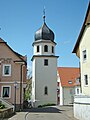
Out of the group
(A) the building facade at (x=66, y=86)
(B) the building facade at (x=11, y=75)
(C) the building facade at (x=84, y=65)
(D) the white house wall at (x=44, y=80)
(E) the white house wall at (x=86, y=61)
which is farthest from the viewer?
(A) the building facade at (x=66, y=86)

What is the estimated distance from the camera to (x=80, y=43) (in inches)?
1100

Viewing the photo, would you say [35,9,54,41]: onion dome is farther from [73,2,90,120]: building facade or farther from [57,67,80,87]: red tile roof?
[73,2,90,120]: building facade

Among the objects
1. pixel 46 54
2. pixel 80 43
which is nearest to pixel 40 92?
pixel 46 54

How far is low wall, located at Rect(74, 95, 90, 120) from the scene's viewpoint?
805 inches

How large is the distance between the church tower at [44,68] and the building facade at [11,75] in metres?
18.1

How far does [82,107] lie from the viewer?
22266mm

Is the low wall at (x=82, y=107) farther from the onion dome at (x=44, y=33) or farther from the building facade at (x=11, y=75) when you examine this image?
the onion dome at (x=44, y=33)

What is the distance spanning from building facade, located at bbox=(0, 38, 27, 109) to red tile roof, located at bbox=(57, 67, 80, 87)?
31290 millimetres

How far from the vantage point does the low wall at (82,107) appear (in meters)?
20.4

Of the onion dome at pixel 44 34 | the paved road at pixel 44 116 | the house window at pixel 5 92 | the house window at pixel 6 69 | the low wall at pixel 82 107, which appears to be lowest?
the paved road at pixel 44 116

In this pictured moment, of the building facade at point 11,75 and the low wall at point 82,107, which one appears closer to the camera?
the low wall at point 82,107

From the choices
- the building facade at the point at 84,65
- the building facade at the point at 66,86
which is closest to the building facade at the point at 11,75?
the building facade at the point at 84,65

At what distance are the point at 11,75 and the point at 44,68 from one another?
64.8 feet

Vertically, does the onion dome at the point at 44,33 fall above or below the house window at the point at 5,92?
above
